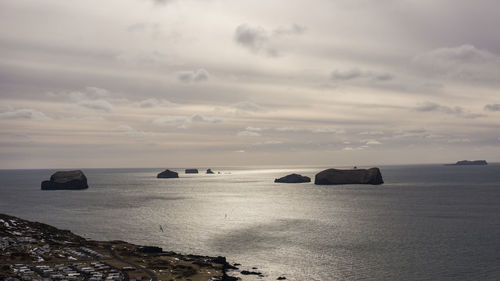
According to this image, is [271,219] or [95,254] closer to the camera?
[95,254]

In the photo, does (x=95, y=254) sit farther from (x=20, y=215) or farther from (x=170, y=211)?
(x=20, y=215)

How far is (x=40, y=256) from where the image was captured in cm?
9112

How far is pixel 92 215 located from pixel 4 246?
71.1 metres

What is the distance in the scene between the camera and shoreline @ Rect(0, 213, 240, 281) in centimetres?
7650

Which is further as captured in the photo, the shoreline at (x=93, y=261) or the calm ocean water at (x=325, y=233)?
the calm ocean water at (x=325, y=233)

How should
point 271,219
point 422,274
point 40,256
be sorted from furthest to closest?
1. point 271,219
2. point 40,256
3. point 422,274

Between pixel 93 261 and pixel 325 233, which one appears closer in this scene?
pixel 93 261

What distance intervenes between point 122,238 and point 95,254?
99.9 ft

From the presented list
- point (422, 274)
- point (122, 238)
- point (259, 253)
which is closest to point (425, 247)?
point (422, 274)

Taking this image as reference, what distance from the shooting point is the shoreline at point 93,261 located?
7650 centimetres

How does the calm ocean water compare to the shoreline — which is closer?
the shoreline

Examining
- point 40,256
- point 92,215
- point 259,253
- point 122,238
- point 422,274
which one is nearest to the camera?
point 422,274

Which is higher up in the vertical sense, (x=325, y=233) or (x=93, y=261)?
(x=93, y=261)

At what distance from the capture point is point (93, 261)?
287ft
